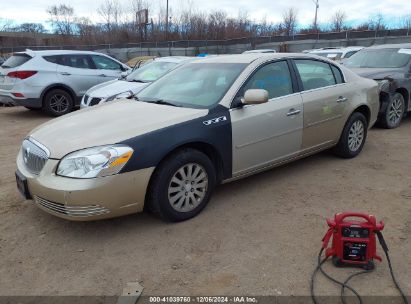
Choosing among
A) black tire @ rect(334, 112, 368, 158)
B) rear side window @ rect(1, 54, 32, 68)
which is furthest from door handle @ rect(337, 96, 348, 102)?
rear side window @ rect(1, 54, 32, 68)

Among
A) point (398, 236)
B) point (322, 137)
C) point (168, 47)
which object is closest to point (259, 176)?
point (322, 137)

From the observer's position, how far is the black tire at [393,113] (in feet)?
24.6

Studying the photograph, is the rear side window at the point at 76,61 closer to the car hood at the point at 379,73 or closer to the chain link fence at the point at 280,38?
the car hood at the point at 379,73

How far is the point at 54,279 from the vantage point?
3.00 metres

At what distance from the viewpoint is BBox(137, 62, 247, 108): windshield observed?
4.24 meters

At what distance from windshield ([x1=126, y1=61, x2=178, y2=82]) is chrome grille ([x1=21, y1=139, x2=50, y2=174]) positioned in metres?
5.08

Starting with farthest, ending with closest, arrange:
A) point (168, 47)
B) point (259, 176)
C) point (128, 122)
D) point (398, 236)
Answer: point (168, 47), point (259, 176), point (128, 122), point (398, 236)

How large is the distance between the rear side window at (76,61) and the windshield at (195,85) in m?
6.09

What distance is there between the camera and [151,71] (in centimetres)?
916

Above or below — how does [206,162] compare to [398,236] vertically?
above

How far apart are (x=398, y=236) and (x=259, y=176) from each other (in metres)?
1.93

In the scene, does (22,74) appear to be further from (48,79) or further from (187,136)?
(187,136)

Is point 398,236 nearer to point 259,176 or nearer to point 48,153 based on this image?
point 259,176

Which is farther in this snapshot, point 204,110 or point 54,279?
point 204,110
